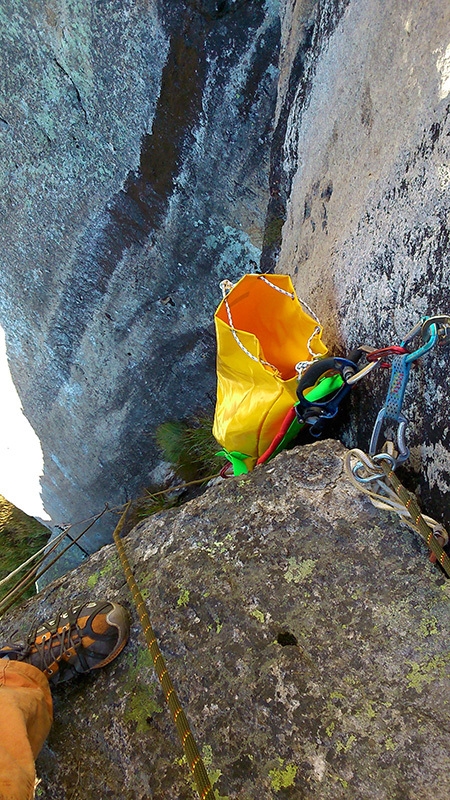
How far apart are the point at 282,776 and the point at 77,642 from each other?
0.62 metres

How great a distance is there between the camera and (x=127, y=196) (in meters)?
2.88

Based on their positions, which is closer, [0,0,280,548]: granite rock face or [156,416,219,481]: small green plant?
[0,0,280,548]: granite rock face

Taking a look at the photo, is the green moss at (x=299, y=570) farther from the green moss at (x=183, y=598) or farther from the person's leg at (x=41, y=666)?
the person's leg at (x=41, y=666)

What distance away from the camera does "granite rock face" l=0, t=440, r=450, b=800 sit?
3.24ft

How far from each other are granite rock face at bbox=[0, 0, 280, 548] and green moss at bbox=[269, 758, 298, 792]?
7.73 ft

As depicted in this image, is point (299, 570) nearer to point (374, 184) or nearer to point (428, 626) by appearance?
point (428, 626)

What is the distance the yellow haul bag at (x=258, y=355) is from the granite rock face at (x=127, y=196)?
89 centimetres

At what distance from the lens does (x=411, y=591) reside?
114 centimetres

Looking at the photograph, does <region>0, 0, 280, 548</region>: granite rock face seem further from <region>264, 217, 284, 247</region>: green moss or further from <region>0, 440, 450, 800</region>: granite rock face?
<region>0, 440, 450, 800</region>: granite rock face

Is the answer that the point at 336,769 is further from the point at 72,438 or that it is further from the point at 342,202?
the point at 72,438

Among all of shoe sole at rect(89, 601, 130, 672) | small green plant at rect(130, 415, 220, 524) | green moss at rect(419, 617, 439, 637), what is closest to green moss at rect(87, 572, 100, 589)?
shoe sole at rect(89, 601, 130, 672)

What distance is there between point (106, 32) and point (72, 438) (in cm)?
258

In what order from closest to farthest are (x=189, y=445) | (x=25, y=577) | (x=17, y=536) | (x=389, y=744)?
(x=389, y=744) < (x=25, y=577) < (x=189, y=445) < (x=17, y=536)

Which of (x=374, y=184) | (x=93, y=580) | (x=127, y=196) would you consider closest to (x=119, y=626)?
(x=93, y=580)
